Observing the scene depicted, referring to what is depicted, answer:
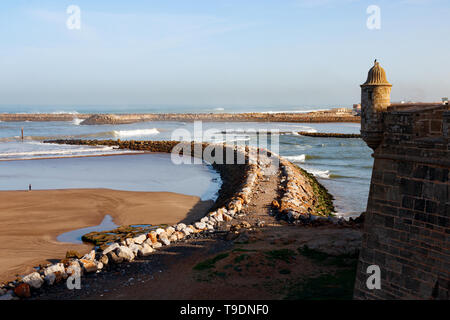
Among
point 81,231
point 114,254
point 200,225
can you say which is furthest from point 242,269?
point 81,231

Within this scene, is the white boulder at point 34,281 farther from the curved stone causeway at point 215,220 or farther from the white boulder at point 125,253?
the white boulder at point 125,253

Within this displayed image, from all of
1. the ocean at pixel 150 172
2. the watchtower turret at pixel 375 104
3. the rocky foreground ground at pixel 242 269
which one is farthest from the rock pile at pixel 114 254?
the watchtower turret at pixel 375 104

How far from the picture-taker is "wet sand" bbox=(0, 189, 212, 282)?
36.4ft

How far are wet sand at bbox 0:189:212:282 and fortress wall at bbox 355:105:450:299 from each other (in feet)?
27.6

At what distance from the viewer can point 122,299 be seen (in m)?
7.89

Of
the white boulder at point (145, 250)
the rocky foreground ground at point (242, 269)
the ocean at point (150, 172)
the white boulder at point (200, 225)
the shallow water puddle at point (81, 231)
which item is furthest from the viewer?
the ocean at point (150, 172)

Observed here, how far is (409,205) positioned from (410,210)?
8 centimetres

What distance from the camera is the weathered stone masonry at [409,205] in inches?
221

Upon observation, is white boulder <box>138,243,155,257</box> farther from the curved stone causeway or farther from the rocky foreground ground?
the rocky foreground ground

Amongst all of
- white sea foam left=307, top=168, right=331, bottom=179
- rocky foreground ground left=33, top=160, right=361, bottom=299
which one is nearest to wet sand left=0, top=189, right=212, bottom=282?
rocky foreground ground left=33, top=160, right=361, bottom=299

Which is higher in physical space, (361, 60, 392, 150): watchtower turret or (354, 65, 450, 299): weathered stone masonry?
(361, 60, 392, 150): watchtower turret

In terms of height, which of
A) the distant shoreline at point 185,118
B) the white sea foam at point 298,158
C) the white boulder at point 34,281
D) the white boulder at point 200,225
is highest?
the distant shoreline at point 185,118
